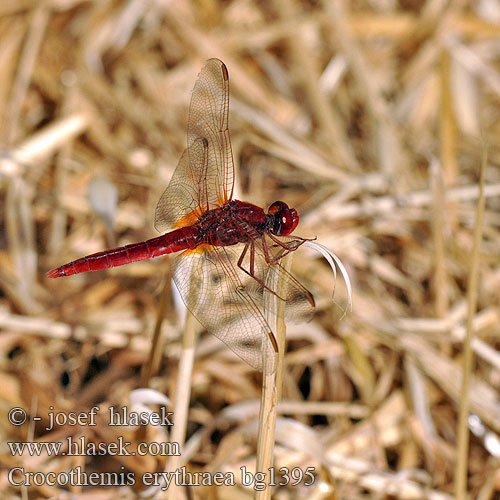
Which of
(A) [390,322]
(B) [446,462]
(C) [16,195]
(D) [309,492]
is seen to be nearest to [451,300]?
(A) [390,322]

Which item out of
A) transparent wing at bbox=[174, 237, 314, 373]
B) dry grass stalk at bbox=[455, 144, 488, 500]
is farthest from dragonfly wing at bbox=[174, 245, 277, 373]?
dry grass stalk at bbox=[455, 144, 488, 500]

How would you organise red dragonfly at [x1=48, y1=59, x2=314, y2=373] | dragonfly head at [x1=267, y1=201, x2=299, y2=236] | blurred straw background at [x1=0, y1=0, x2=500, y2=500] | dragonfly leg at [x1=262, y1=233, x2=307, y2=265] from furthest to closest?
blurred straw background at [x1=0, y1=0, x2=500, y2=500] → dragonfly head at [x1=267, y1=201, x2=299, y2=236] → red dragonfly at [x1=48, y1=59, x2=314, y2=373] → dragonfly leg at [x1=262, y1=233, x2=307, y2=265]

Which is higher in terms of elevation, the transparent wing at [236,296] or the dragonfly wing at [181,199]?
the dragonfly wing at [181,199]

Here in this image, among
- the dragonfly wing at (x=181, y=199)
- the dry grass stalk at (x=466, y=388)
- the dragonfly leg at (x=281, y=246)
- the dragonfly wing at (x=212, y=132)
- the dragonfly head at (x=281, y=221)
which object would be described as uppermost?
the dragonfly wing at (x=212, y=132)

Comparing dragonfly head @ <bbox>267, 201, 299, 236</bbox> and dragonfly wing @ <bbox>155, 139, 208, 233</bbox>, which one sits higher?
dragonfly wing @ <bbox>155, 139, 208, 233</bbox>

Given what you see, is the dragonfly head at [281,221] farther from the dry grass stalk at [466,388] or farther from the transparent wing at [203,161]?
the dry grass stalk at [466,388]

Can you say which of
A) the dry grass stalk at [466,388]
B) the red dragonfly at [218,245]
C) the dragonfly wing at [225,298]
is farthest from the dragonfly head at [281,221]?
Answer: the dry grass stalk at [466,388]

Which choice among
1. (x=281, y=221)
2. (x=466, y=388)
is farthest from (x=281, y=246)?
(x=466, y=388)

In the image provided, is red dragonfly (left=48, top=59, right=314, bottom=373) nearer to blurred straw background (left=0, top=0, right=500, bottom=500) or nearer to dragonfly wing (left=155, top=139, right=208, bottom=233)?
dragonfly wing (left=155, top=139, right=208, bottom=233)
